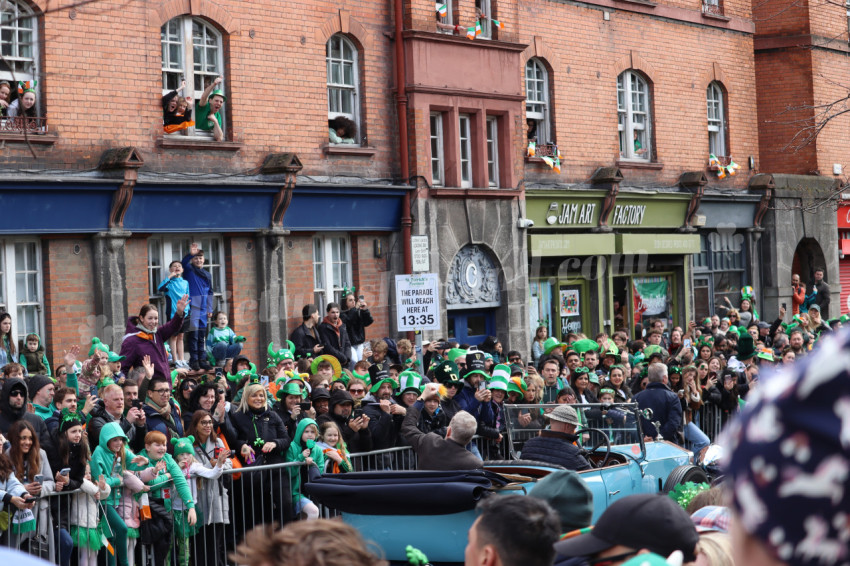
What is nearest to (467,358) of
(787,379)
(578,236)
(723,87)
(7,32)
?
(7,32)

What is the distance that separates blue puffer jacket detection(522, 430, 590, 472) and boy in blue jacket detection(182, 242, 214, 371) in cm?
780

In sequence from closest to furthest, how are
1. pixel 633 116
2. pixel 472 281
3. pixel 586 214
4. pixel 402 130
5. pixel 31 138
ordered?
pixel 31 138
pixel 402 130
pixel 472 281
pixel 586 214
pixel 633 116

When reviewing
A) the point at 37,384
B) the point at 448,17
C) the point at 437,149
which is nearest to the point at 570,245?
the point at 437,149

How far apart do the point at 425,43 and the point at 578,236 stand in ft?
18.9

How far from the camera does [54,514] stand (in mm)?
9164

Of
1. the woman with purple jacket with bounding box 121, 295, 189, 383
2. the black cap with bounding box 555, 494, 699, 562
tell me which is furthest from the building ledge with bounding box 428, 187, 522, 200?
the black cap with bounding box 555, 494, 699, 562

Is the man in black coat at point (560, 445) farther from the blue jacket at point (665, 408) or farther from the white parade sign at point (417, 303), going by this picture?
the white parade sign at point (417, 303)

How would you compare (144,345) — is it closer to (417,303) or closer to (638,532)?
(417,303)

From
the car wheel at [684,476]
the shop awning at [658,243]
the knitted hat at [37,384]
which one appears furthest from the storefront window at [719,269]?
the knitted hat at [37,384]

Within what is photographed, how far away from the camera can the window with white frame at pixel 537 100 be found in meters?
24.6

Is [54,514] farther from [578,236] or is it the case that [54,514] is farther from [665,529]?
[578,236]

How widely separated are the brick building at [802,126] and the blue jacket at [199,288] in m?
17.4

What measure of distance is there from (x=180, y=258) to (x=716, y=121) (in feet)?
52.6

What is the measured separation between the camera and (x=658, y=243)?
27.1 meters
